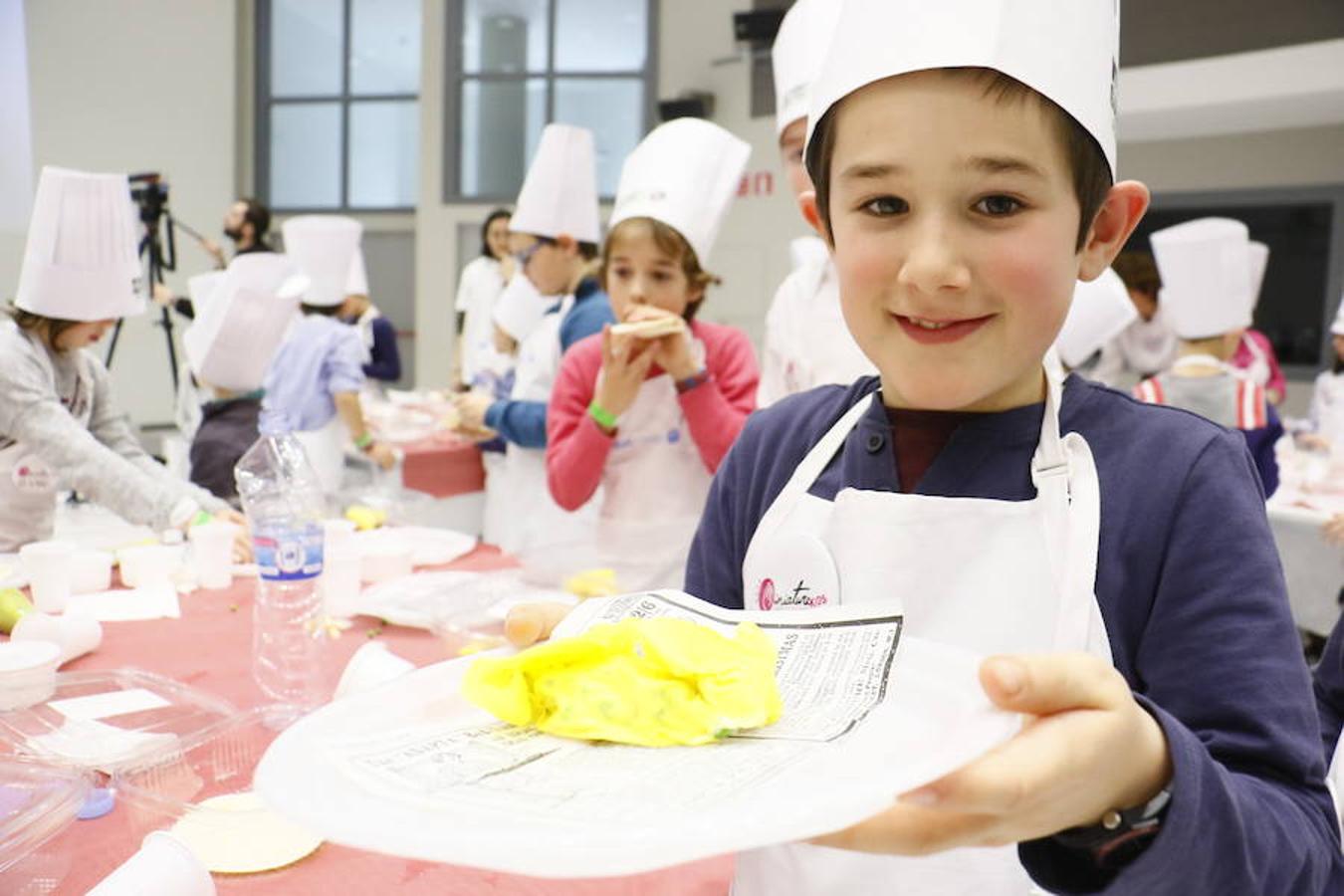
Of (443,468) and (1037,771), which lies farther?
(443,468)

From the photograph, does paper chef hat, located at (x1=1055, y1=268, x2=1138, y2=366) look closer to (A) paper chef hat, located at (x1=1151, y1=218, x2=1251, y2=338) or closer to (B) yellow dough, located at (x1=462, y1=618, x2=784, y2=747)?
(A) paper chef hat, located at (x1=1151, y1=218, x2=1251, y2=338)

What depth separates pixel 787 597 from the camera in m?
0.92

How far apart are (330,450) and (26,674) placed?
10.4 ft

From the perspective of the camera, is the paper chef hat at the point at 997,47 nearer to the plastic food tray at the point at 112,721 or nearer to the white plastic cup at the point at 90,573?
the plastic food tray at the point at 112,721

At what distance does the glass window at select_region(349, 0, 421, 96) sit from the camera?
10.1m

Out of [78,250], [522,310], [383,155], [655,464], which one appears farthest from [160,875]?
[383,155]

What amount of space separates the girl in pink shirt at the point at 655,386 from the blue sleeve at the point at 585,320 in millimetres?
452

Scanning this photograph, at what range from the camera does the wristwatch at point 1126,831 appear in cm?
57

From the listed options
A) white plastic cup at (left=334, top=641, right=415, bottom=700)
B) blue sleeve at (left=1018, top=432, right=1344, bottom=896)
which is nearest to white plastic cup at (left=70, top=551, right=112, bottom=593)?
white plastic cup at (left=334, top=641, right=415, bottom=700)

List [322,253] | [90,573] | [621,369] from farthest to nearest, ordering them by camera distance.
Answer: [322,253] < [621,369] < [90,573]

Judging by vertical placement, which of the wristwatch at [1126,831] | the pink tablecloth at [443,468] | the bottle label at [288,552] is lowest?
the pink tablecloth at [443,468]

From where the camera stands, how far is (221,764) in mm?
1169

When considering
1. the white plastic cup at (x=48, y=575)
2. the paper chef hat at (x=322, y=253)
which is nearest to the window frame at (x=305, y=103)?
the paper chef hat at (x=322, y=253)

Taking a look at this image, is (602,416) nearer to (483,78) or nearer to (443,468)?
(443,468)
